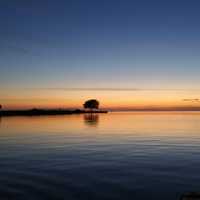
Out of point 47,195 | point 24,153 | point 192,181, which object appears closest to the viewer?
point 47,195

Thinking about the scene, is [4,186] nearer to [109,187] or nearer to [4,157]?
[109,187]

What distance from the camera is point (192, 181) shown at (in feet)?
65.3

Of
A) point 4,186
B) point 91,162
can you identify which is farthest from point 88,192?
point 91,162

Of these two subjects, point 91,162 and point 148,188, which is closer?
point 148,188

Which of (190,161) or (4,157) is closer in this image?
(190,161)

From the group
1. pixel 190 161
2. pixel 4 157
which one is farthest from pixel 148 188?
pixel 4 157

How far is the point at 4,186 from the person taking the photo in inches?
722

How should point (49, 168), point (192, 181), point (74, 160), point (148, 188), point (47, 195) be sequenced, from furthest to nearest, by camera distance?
point (74, 160), point (49, 168), point (192, 181), point (148, 188), point (47, 195)

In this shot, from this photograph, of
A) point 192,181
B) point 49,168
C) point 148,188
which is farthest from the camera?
point 49,168

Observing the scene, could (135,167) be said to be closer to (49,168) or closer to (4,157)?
(49,168)

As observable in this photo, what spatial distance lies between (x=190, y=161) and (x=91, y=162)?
10.1m

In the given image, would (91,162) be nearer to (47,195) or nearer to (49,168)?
(49,168)

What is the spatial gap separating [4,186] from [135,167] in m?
11.7

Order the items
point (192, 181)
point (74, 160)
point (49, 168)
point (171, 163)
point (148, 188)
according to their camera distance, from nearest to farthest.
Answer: point (148, 188) < point (192, 181) < point (49, 168) < point (171, 163) < point (74, 160)
